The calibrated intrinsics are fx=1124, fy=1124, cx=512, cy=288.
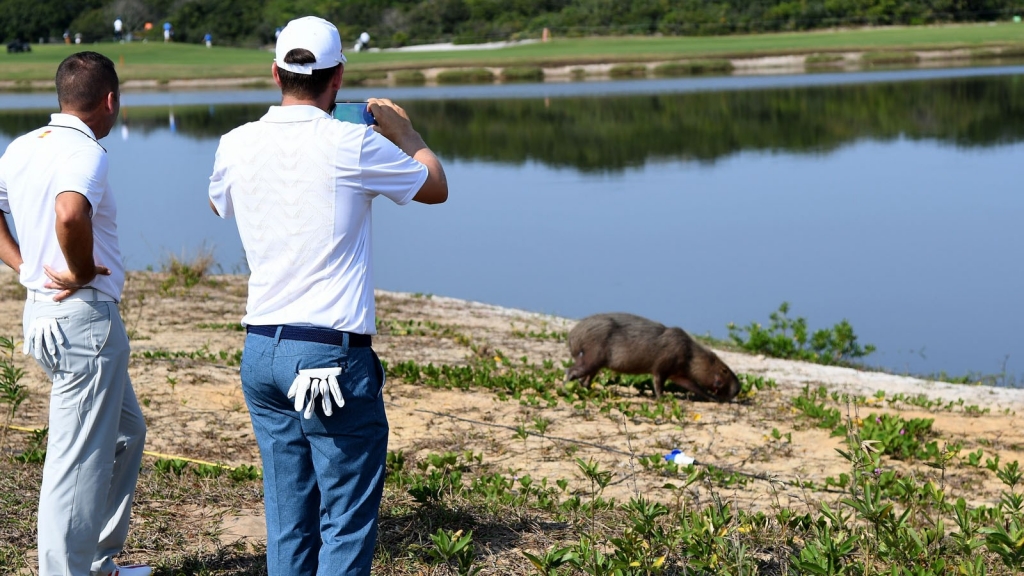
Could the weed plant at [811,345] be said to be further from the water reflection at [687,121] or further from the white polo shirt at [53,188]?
the water reflection at [687,121]

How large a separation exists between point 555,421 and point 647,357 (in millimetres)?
1493

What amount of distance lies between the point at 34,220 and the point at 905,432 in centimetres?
547

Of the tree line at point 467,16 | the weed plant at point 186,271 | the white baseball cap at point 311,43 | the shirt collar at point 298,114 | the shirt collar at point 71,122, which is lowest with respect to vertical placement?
the weed plant at point 186,271

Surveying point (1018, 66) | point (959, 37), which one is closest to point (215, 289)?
point (1018, 66)

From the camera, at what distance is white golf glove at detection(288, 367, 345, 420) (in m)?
3.37

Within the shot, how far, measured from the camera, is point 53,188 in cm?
396

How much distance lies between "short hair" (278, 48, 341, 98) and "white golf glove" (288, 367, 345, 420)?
34.0 inches

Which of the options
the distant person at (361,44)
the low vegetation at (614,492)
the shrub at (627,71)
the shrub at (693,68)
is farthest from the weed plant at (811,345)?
the distant person at (361,44)

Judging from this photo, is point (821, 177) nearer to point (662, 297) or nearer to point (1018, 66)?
point (662, 297)

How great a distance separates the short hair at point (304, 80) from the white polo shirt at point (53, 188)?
930 millimetres

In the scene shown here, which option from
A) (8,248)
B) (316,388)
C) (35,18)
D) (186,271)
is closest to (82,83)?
(8,248)

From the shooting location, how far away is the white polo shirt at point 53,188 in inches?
156

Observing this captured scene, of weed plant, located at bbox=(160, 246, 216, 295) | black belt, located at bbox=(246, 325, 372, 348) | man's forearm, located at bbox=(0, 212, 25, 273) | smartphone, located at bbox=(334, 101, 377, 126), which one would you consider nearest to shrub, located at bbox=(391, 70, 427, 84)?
weed plant, located at bbox=(160, 246, 216, 295)

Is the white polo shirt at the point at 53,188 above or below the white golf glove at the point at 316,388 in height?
above
